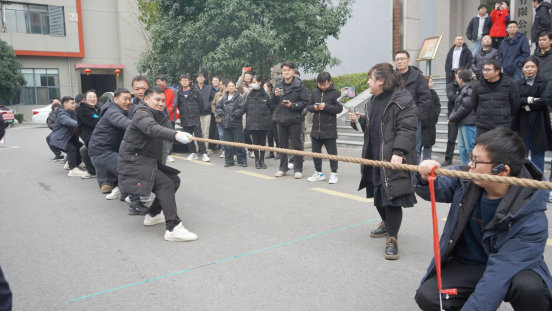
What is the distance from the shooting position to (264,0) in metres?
13.6

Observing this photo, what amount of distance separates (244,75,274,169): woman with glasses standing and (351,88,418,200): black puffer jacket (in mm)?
4873

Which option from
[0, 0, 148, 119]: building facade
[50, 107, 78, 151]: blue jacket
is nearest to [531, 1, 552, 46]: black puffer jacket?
[50, 107, 78, 151]: blue jacket

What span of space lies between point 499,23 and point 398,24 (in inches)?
158

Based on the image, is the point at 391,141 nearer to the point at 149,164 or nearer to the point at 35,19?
the point at 149,164

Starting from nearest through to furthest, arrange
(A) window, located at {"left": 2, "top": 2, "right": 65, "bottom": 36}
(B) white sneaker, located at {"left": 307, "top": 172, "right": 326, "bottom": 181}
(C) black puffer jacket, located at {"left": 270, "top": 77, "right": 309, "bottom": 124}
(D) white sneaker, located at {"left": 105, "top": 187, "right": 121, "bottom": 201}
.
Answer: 1. (D) white sneaker, located at {"left": 105, "top": 187, "right": 121, "bottom": 201}
2. (B) white sneaker, located at {"left": 307, "top": 172, "right": 326, "bottom": 181}
3. (C) black puffer jacket, located at {"left": 270, "top": 77, "right": 309, "bottom": 124}
4. (A) window, located at {"left": 2, "top": 2, "right": 65, "bottom": 36}

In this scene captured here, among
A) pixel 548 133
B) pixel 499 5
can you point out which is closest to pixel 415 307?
pixel 548 133

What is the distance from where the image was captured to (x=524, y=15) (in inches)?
472

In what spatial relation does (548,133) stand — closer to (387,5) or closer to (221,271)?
(221,271)

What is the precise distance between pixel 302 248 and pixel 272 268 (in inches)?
21.4

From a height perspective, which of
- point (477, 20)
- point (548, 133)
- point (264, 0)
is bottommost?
point (548, 133)

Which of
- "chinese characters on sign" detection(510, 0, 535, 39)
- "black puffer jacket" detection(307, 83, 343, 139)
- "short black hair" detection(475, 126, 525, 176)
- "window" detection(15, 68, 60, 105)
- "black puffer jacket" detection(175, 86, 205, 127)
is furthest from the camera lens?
"window" detection(15, 68, 60, 105)

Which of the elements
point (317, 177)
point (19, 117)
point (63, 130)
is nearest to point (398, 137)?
point (317, 177)

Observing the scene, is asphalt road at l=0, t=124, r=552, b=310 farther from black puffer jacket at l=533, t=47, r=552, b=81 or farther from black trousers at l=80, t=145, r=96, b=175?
black puffer jacket at l=533, t=47, r=552, b=81

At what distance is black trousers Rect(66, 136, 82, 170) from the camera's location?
8.77 meters
